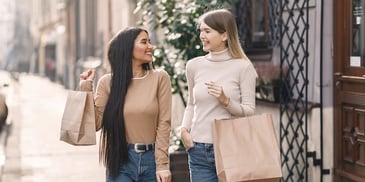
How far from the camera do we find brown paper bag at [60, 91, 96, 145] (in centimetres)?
462

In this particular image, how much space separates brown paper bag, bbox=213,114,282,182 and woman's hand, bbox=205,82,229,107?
11cm

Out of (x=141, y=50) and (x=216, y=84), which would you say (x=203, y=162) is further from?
(x=141, y=50)

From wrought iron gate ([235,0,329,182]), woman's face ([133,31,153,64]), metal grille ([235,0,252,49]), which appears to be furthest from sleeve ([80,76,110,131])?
metal grille ([235,0,252,49])

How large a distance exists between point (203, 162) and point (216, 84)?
496 millimetres

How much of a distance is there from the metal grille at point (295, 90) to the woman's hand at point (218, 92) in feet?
9.32

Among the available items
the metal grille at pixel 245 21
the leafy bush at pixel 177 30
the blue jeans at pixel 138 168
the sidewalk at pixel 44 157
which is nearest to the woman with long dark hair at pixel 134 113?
the blue jeans at pixel 138 168

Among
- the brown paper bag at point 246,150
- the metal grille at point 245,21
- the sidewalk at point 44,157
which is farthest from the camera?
the sidewalk at point 44,157

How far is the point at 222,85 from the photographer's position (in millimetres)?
4695

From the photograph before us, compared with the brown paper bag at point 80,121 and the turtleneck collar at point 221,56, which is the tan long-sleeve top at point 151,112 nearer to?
the brown paper bag at point 80,121

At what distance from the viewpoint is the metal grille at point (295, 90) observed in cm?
742

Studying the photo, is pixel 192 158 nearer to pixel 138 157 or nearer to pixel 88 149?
pixel 138 157

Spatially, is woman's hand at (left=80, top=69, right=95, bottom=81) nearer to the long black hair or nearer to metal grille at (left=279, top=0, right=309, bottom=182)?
the long black hair

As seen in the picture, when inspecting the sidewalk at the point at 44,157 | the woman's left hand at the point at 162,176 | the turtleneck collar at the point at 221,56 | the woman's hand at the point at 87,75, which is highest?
the turtleneck collar at the point at 221,56

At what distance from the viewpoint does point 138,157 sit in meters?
4.64
